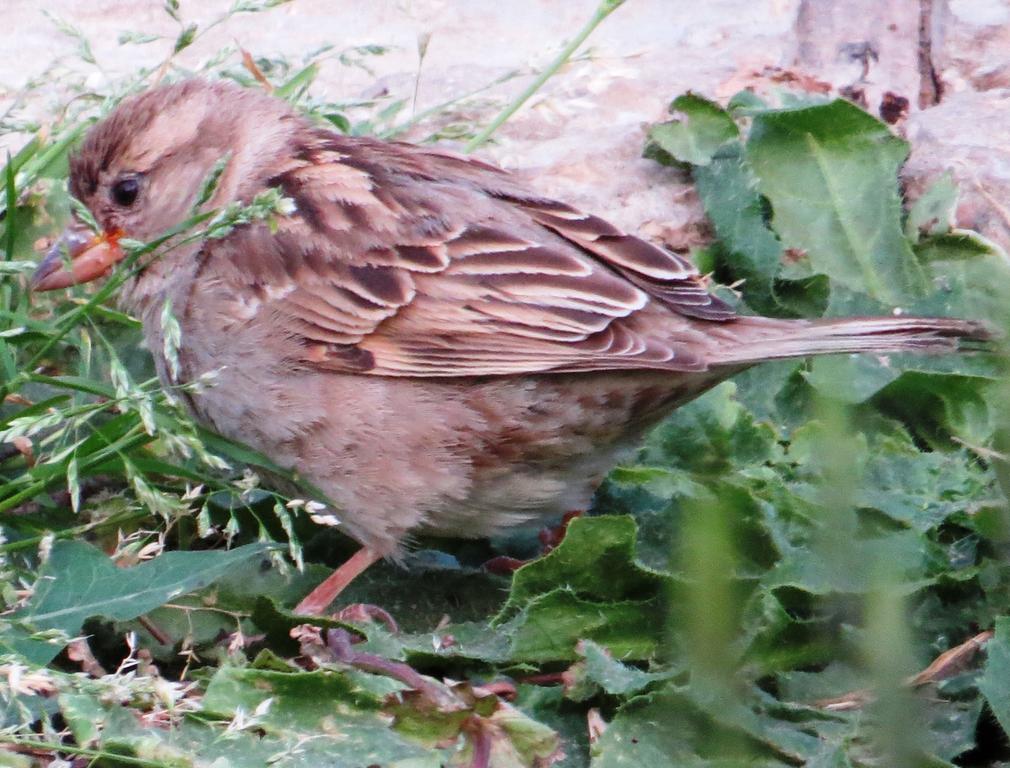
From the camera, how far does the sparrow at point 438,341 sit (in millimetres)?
2900

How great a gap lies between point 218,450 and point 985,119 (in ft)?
8.30

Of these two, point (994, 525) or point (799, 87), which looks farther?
point (799, 87)

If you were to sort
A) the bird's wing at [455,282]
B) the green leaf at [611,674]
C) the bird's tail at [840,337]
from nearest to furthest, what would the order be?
the green leaf at [611,674] < the bird's tail at [840,337] < the bird's wing at [455,282]

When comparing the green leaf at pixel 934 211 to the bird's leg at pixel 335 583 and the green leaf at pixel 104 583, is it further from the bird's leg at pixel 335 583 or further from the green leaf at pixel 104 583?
the green leaf at pixel 104 583

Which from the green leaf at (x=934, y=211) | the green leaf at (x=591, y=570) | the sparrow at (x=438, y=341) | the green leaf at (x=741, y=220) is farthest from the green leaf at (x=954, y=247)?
the green leaf at (x=591, y=570)

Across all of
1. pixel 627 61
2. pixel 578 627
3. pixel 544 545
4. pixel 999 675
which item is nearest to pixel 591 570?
pixel 578 627

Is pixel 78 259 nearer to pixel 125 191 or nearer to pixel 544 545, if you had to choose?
pixel 125 191

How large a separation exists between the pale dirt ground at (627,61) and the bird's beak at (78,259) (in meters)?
0.74

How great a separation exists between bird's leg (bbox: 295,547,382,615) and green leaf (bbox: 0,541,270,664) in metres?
0.38

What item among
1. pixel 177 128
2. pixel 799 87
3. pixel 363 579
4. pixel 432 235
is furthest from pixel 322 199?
pixel 799 87

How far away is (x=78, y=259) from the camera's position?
3.27 metres

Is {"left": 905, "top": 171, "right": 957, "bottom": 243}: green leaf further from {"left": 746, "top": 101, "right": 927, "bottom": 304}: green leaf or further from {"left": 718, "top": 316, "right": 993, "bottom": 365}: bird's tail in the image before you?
{"left": 718, "top": 316, "right": 993, "bottom": 365}: bird's tail

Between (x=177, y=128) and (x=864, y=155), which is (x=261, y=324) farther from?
(x=864, y=155)

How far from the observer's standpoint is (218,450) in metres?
3.11
